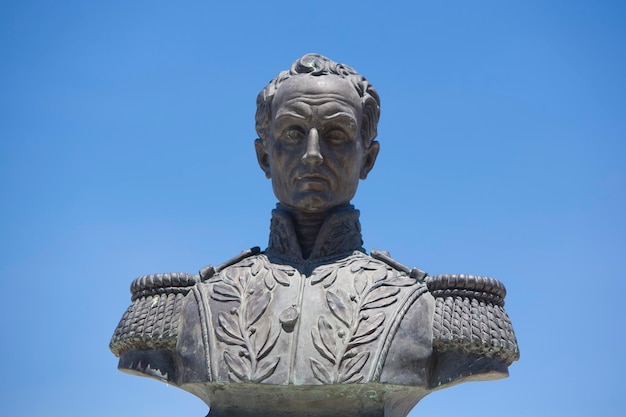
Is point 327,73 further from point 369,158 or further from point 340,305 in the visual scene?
point 340,305

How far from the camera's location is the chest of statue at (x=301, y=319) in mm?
7805

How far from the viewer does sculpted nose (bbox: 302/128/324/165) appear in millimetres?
8305

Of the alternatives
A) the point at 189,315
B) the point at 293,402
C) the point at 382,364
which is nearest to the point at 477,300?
the point at 382,364

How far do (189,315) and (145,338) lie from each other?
343 millimetres

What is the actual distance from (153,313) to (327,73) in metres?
2.15

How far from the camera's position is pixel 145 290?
8484mm

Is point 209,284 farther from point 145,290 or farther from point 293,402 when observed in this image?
point 293,402

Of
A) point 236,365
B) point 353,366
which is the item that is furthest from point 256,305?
point 353,366

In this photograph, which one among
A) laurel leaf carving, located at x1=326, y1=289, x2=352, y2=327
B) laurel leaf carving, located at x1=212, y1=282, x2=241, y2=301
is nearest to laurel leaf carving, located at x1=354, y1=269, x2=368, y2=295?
laurel leaf carving, located at x1=326, y1=289, x2=352, y2=327

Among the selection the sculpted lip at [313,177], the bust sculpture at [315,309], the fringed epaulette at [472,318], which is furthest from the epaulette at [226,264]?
the fringed epaulette at [472,318]

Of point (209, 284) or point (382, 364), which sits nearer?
point (382, 364)

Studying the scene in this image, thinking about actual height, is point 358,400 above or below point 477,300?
below

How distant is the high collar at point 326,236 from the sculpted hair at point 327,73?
23.7 inches

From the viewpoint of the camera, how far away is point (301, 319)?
316 inches
